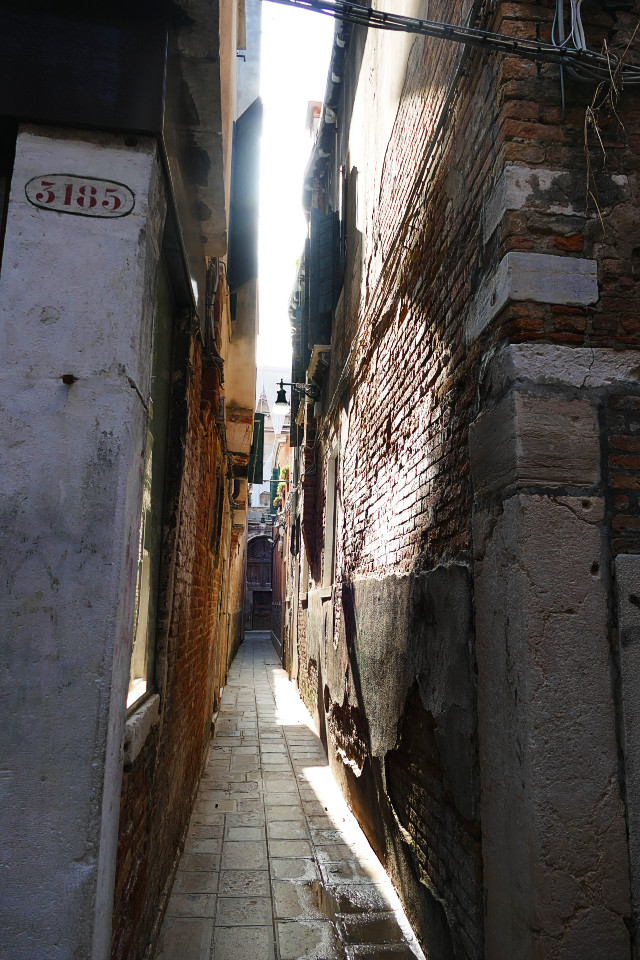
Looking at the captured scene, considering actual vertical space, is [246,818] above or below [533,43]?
below

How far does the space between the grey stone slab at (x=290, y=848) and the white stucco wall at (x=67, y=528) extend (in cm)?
251

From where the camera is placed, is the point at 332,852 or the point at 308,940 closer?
the point at 308,940

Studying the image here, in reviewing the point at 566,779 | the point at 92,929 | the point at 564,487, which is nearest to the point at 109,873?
the point at 92,929

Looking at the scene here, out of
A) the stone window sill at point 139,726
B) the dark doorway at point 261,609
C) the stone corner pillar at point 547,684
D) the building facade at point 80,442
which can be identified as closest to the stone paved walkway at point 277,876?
the building facade at point 80,442

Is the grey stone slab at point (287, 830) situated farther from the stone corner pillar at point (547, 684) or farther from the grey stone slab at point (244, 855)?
the stone corner pillar at point (547, 684)

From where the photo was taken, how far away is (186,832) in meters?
4.28

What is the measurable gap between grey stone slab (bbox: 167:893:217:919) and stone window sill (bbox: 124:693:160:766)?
3.87 ft

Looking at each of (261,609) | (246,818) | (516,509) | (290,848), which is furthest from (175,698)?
(261,609)

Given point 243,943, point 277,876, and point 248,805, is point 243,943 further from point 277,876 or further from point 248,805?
point 248,805

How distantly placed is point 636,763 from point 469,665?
2.11ft

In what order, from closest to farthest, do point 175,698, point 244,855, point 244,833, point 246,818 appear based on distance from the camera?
point 175,698, point 244,855, point 244,833, point 246,818

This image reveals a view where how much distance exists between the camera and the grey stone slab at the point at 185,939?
286cm

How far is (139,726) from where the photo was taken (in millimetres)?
2316

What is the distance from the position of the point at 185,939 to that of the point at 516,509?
257 cm
